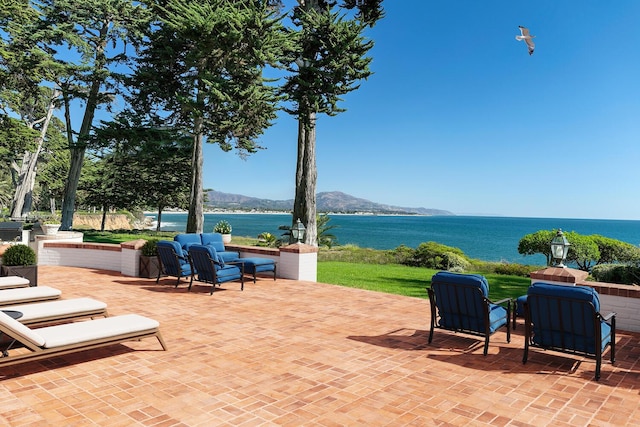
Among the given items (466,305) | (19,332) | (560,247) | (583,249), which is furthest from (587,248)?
(19,332)

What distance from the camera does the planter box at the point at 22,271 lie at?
8.23 meters

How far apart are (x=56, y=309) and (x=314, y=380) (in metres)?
3.57

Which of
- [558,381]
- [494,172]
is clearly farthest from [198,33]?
[494,172]

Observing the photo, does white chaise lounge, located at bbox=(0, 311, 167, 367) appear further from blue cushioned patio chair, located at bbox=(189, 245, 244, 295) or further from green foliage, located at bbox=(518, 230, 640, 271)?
green foliage, located at bbox=(518, 230, 640, 271)

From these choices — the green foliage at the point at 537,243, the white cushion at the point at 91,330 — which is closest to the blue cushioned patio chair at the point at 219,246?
the white cushion at the point at 91,330

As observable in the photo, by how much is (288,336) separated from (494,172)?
3258 inches

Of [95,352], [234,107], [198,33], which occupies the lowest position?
[95,352]

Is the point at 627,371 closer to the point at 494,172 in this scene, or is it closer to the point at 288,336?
the point at 288,336

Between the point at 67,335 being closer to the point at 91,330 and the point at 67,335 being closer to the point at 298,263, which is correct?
the point at 91,330

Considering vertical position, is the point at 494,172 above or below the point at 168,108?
above

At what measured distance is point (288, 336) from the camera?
5.96 m

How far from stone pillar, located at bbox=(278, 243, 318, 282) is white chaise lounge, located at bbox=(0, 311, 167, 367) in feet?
20.5

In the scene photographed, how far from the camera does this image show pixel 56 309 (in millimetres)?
5434

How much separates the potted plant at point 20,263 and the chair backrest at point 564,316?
9.02 metres
